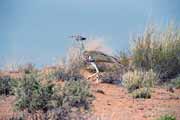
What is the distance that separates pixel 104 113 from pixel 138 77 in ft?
17.7

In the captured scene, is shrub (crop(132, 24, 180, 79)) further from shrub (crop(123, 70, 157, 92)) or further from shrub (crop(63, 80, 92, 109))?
shrub (crop(63, 80, 92, 109))

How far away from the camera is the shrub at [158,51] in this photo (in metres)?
Answer: 21.6

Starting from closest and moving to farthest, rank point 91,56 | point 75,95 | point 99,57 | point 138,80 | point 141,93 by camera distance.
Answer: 1. point 75,95
2. point 141,93
3. point 138,80
4. point 91,56
5. point 99,57

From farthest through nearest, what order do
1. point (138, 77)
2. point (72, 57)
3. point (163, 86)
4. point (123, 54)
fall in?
point (123, 54), point (72, 57), point (163, 86), point (138, 77)

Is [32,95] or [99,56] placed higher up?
[99,56]

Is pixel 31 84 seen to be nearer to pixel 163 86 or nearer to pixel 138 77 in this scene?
pixel 138 77

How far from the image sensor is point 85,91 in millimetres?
11750

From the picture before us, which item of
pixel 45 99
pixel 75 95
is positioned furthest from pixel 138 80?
pixel 45 99

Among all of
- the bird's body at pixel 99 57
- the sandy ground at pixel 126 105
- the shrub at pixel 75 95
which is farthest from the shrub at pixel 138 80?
the shrub at pixel 75 95

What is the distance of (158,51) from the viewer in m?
21.8

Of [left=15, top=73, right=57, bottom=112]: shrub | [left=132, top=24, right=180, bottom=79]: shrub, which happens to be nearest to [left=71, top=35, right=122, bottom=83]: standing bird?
[left=132, top=24, right=180, bottom=79]: shrub

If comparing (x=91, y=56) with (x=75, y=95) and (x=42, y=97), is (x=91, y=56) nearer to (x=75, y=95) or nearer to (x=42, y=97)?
(x=75, y=95)

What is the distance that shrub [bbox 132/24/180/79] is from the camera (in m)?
21.6

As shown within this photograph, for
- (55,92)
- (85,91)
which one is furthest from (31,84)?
(85,91)
